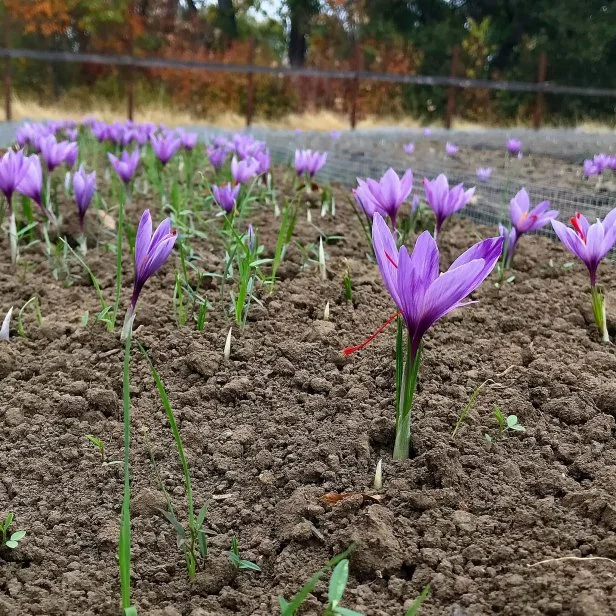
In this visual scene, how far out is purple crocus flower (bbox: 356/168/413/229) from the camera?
5.29 feet

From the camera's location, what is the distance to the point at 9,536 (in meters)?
0.98

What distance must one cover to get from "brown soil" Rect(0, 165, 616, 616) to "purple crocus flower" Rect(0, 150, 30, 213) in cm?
29

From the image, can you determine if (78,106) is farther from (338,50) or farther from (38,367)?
(38,367)

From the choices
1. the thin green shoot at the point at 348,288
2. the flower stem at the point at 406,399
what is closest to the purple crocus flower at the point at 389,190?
the thin green shoot at the point at 348,288

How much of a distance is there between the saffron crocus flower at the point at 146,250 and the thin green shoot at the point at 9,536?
0.31 m

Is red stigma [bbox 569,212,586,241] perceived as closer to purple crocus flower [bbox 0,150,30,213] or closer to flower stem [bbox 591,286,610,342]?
flower stem [bbox 591,286,610,342]

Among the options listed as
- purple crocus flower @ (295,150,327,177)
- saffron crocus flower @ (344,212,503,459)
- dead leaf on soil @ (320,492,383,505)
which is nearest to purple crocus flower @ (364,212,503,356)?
saffron crocus flower @ (344,212,503,459)

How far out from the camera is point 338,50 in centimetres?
1772

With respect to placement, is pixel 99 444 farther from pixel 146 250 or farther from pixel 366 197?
pixel 366 197

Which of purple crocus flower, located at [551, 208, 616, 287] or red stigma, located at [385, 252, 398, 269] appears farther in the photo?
purple crocus flower, located at [551, 208, 616, 287]

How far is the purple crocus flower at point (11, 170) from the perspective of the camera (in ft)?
5.59

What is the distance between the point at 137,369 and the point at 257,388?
257mm

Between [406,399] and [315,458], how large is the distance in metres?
0.20

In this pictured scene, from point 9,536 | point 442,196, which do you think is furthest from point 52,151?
point 9,536
